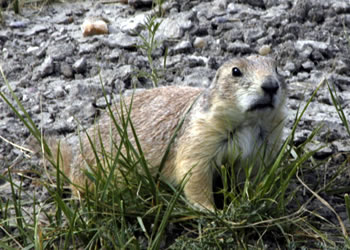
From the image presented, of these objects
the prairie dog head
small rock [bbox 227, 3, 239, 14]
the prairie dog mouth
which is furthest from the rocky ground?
Result: the prairie dog mouth

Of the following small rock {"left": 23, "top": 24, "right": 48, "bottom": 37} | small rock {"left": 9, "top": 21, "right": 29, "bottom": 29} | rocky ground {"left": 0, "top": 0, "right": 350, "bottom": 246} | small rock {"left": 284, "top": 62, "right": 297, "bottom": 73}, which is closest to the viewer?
rocky ground {"left": 0, "top": 0, "right": 350, "bottom": 246}

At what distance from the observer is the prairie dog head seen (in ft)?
11.4

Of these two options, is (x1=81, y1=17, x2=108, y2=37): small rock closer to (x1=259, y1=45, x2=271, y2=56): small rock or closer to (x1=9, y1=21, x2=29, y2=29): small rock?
(x1=9, y1=21, x2=29, y2=29): small rock

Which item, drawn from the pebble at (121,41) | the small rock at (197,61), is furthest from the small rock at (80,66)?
the small rock at (197,61)

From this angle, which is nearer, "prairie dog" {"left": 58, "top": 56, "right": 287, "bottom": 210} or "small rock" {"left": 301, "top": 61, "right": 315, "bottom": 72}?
"prairie dog" {"left": 58, "top": 56, "right": 287, "bottom": 210}

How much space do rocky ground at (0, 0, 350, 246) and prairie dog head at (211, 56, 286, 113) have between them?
1042 mm

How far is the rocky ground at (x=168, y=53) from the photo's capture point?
5051mm

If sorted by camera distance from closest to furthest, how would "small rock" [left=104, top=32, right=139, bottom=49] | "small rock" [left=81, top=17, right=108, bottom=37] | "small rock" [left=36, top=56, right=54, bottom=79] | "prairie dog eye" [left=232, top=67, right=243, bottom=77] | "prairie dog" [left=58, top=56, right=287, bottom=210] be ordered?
"prairie dog" [left=58, top=56, right=287, bottom=210] < "prairie dog eye" [left=232, top=67, right=243, bottom=77] < "small rock" [left=36, top=56, right=54, bottom=79] < "small rock" [left=104, top=32, right=139, bottom=49] < "small rock" [left=81, top=17, right=108, bottom=37]

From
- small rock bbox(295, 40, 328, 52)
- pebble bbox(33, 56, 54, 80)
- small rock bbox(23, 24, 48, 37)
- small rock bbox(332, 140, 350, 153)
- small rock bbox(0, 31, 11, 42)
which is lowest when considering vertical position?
small rock bbox(332, 140, 350, 153)

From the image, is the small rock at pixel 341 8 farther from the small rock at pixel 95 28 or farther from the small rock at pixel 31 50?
the small rock at pixel 31 50

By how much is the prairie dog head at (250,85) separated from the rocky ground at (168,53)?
1042 millimetres

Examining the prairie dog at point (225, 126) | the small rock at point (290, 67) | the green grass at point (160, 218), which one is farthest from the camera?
the small rock at point (290, 67)

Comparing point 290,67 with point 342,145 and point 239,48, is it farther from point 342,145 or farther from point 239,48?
point 342,145

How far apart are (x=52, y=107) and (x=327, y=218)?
8.05 ft
